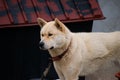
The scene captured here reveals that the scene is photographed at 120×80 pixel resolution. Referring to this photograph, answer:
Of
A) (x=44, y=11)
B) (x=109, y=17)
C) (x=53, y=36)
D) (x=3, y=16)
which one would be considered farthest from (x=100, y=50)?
(x=109, y=17)

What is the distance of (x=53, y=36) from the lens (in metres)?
5.05

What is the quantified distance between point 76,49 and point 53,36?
526mm

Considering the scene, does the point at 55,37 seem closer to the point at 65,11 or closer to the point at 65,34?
the point at 65,34

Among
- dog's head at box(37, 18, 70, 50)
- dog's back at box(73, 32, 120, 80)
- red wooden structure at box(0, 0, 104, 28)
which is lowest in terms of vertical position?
dog's back at box(73, 32, 120, 80)

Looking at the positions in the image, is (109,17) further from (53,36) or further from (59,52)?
(53,36)

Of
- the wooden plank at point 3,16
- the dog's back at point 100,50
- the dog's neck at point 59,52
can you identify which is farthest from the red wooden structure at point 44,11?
the dog's neck at point 59,52

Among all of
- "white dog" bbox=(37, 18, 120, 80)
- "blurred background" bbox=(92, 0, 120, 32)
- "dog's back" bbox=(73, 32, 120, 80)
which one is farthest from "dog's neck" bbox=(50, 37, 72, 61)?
"blurred background" bbox=(92, 0, 120, 32)

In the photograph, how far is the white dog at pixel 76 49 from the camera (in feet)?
16.6

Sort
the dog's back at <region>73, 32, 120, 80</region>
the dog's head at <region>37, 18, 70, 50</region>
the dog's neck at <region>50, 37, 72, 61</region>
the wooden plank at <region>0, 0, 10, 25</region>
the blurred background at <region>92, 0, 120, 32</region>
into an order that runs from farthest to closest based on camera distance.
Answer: the blurred background at <region>92, 0, 120, 32</region>
the wooden plank at <region>0, 0, 10, 25</region>
the dog's back at <region>73, 32, 120, 80</region>
the dog's neck at <region>50, 37, 72, 61</region>
the dog's head at <region>37, 18, 70, 50</region>

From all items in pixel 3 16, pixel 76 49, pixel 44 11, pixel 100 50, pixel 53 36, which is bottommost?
pixel 100 50

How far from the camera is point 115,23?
7.61 metres

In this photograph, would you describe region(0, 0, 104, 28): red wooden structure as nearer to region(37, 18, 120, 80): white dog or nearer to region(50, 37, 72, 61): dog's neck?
region(37, 18, 120, 80): white dog

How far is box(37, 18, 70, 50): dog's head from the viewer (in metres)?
5.00

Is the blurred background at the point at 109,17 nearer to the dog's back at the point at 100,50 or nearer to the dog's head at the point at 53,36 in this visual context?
the dog's back at the point at 100,50
